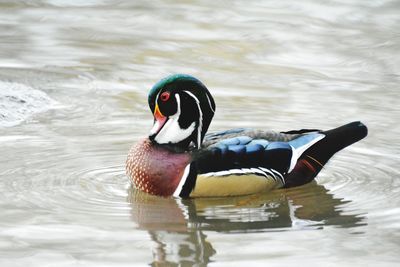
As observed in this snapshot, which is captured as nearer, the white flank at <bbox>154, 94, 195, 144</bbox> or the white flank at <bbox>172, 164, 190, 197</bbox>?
the white flank at <bbox>172, 164, 190, 197</bbox>

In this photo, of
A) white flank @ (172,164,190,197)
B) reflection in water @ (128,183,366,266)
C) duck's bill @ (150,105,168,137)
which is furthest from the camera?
duck's bill @ (150,105,168,137)

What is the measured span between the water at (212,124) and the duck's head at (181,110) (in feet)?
1.54

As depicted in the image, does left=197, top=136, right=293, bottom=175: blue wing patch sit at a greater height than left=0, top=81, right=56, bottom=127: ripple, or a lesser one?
greater

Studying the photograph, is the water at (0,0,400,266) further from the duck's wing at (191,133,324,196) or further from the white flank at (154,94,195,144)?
the white flank at (154,94,195,144)

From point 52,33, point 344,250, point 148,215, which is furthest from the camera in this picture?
point 52,33

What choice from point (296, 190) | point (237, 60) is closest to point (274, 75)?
point (237, 60)

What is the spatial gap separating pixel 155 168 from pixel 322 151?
1.23m

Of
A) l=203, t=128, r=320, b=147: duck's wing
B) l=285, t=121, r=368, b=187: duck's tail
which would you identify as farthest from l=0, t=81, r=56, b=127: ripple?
l=285, t=121, r=368, b=187: duck's tail

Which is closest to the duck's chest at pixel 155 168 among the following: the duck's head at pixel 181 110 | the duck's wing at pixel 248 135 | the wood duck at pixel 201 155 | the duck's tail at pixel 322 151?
the wood duck at pixel 201 155

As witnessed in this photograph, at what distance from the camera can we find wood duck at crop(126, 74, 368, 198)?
27.4 ft

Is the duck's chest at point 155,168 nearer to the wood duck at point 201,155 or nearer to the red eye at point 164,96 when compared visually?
the wood duck at point 201,155

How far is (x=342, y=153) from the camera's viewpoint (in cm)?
948

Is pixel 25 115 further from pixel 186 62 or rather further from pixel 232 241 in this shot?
pixel 232 241

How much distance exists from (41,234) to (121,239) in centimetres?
50
